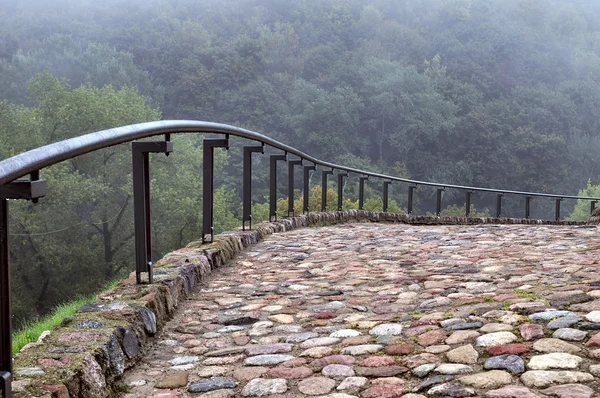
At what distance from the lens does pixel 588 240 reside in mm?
5676

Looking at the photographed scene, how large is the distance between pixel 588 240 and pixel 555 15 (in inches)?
3434

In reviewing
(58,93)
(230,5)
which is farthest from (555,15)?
(58,93)

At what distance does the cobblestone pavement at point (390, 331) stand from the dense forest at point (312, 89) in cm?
2492

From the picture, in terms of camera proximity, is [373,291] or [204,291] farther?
[204,291]

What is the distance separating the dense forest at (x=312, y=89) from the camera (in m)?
30.5

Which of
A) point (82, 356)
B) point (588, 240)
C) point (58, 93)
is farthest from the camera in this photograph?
point (58, 93)

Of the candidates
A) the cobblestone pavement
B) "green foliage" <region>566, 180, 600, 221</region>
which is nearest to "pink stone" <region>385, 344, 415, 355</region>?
the cobblestone pavement

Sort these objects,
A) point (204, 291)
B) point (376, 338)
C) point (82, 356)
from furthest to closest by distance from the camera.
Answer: point (204, 291), point (376, 338), point (82, 356)

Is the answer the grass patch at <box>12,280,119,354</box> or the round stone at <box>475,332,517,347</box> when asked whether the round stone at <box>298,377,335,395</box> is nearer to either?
the round stone at <box>475,332,517,347</box>

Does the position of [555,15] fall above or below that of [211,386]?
above

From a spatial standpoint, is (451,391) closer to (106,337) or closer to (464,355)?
(464,355)

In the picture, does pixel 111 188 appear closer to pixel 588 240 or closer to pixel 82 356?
pixel 588 240

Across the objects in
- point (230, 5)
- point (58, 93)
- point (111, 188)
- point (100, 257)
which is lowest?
point (100, 257)

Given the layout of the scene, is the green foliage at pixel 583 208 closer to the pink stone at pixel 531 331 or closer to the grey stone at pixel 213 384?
the pink stone at pixel 531 331
